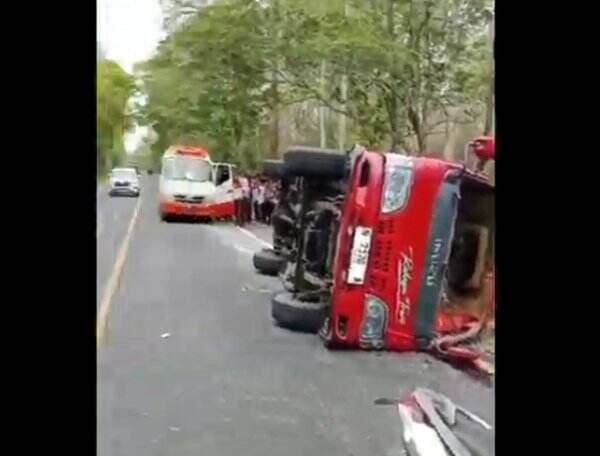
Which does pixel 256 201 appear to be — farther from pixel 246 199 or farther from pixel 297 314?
pixel 297 314

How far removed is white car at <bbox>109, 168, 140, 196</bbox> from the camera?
5.04 feet

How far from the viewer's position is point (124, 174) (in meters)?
1.56

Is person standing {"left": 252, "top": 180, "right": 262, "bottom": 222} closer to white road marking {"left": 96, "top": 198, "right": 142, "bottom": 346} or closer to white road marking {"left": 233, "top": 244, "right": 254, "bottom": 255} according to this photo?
white road marking {"left": 233, "top": 244, "right": 254, "bottom": 255}

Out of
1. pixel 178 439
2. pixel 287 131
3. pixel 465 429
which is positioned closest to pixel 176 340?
pixel 178 439

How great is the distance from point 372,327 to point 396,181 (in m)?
0.27

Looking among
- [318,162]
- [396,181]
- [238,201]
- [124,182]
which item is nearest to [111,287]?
[124,182]

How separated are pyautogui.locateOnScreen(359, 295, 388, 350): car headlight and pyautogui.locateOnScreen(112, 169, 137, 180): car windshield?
478 millimetres

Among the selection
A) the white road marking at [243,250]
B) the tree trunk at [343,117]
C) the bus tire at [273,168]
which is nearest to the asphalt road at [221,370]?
the white road marking at [243,250]

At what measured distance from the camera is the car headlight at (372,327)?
164 centimetres

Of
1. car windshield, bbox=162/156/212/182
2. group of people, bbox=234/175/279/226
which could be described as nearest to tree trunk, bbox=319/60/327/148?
group of people, bbox=234/175/279/226
